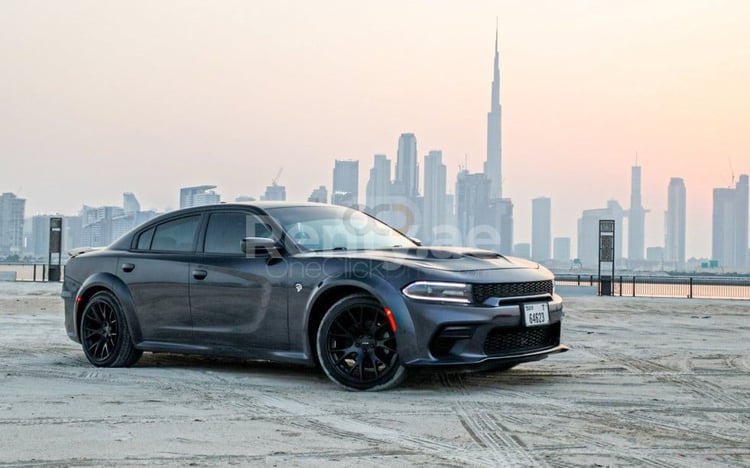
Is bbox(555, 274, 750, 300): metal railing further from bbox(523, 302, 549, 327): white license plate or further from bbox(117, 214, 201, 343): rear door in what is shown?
bbox(523, 302, 549, 327): white license plate

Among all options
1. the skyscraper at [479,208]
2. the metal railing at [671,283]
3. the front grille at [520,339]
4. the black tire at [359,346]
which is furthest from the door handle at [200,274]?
the skyscraper at [479,208]

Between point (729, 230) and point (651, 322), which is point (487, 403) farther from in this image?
point (729, 230)

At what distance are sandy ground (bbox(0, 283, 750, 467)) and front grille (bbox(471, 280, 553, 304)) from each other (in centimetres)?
76

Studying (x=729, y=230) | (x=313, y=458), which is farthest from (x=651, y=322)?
(x=729, y=230)

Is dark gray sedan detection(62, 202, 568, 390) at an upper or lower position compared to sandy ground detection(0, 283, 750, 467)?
upper

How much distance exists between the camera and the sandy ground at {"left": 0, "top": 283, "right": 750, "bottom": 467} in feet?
17.3

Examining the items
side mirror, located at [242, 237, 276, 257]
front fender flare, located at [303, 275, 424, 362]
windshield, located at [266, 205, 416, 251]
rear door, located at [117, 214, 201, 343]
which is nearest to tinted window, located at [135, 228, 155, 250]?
rear door, located at [117, 214, 201, 343]

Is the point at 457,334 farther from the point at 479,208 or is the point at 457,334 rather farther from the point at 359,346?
the point at 479,208

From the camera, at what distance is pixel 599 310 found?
21266mm

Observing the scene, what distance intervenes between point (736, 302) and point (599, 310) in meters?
6.81

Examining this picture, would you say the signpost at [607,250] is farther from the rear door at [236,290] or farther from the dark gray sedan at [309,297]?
the rear door at [236,290]

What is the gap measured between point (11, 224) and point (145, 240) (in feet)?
372

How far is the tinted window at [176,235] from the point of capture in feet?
29.7

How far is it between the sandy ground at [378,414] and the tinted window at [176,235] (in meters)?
1.16
